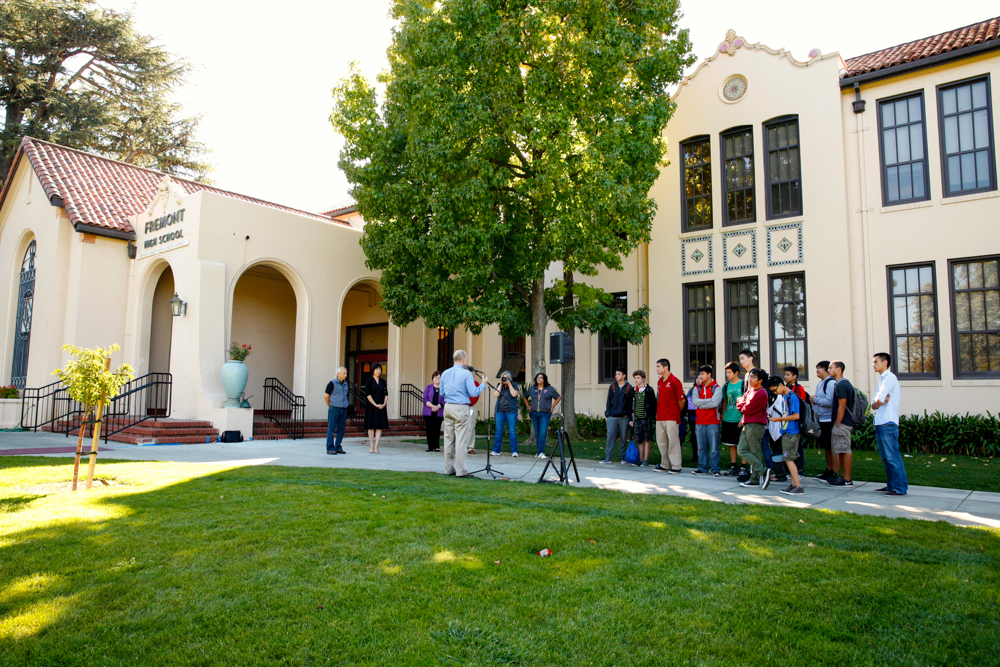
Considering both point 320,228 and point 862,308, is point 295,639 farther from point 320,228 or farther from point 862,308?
point 320,228

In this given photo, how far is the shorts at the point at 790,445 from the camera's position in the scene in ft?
26.6

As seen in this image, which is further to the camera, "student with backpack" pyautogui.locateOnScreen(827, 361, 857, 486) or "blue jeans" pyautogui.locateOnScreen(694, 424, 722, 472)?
"blue jeans" pyautogui.locateOnScreen(694, 424, 722, 472)

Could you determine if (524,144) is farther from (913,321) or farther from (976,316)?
(976,316)

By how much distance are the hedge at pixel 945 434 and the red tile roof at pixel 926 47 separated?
7929 millimetres

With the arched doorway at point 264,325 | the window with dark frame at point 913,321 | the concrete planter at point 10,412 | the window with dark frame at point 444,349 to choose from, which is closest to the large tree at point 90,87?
the arched doorway at point 264,325

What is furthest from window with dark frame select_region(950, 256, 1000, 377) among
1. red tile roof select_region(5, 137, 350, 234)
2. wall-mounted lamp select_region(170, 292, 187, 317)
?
wall-mounted lamp select_region(170, 292, 187, 317)

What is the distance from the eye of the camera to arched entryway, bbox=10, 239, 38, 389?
20266mm

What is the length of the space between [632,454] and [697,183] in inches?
348

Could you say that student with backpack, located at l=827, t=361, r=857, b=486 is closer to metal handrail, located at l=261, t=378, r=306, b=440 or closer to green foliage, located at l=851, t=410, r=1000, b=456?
green foliage, located at l=851, t=410, r=1000, b=456

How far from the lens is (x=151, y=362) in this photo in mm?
19641

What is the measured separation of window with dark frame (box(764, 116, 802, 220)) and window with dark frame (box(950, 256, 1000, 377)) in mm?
3667

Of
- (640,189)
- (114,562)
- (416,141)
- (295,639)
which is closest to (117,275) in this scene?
(416,141)

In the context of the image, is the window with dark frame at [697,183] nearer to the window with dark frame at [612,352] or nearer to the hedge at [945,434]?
the window with dark frame at [612,352]

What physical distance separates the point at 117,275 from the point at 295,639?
61.9 ft
